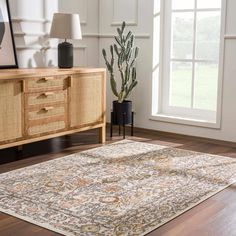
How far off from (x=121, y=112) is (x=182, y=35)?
3.20 ft

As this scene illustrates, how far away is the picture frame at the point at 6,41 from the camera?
3.57 m

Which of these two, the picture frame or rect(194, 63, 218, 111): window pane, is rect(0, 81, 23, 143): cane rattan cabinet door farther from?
rect(194, 63, 218, 111): window pane

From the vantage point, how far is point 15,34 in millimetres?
3756

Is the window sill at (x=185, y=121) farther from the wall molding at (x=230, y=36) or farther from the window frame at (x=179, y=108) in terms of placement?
the wall molding at (x=230, y=36)

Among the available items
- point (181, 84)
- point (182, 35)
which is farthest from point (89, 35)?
point (181, 84)

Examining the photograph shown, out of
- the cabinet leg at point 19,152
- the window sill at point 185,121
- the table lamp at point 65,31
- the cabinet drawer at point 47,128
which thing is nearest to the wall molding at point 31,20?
the table lamp at point 65,31

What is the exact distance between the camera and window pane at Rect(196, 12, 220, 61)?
4105 millimetres

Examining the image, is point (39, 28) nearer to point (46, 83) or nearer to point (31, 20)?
point (31, 20)

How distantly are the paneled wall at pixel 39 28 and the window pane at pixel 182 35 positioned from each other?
91cm

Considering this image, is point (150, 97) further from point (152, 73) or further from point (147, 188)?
point (147, 188)

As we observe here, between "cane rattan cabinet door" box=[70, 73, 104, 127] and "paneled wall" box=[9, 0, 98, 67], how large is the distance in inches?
21.8

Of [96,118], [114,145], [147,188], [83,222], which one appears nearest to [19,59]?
[96,118]

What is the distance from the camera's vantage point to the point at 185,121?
4.20m

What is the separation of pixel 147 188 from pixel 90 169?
548 mm
